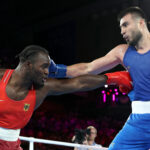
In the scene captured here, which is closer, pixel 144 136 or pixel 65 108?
pixel 144 136

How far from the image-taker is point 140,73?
73.5 inches

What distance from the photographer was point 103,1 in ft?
28.9

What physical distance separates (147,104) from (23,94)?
0.78 metres

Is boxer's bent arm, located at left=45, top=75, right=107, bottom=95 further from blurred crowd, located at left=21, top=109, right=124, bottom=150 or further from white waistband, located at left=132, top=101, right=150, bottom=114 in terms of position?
blurred crowd, located at left=21, top=109, right=124, bottom=150

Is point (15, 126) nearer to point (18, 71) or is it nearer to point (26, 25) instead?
point (18, 71)

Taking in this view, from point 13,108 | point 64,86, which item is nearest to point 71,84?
point 64,86

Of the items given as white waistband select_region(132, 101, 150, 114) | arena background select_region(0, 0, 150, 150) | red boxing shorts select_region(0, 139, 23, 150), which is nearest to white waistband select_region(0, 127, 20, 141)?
red boxing shorts select_region(0, 139, 23, 150)

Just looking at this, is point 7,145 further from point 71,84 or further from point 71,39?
point 71,39

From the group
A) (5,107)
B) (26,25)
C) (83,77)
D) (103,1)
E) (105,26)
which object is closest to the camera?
(5,107)

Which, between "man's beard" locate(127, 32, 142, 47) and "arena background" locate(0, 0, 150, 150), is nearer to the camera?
"man's beard" locate(127, 32, 142, 47)

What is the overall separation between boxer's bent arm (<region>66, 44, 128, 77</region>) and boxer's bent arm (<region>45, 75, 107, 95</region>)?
0.33 meters

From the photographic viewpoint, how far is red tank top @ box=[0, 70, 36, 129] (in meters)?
1.65

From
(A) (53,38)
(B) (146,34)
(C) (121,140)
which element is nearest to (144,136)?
(C) (121,140)

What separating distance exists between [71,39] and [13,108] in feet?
28.3
